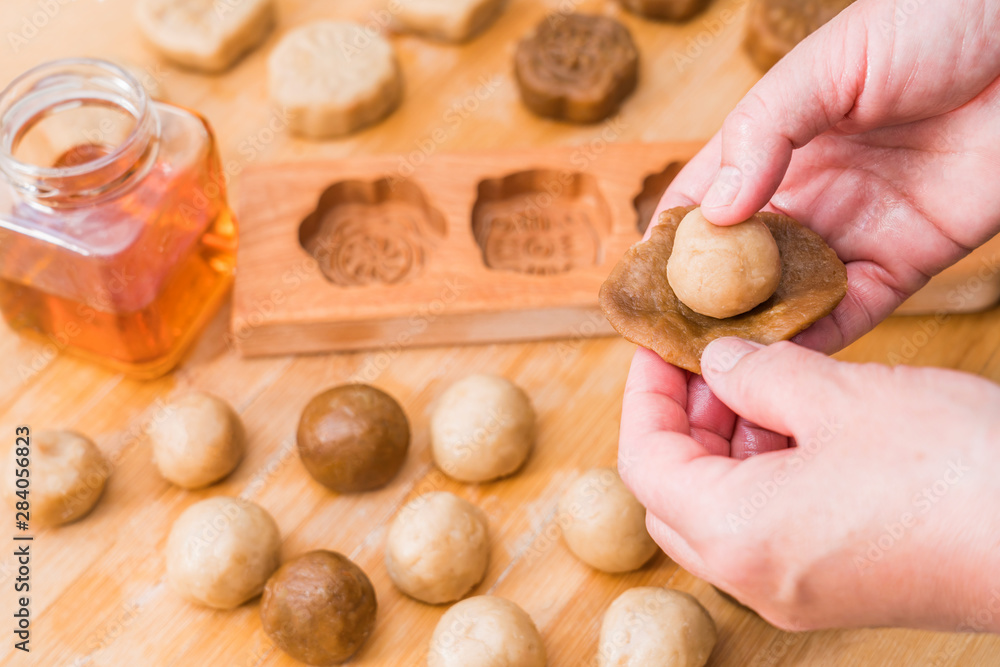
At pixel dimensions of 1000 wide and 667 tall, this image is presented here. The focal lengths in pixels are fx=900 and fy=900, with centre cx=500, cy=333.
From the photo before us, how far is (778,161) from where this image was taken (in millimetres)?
1956

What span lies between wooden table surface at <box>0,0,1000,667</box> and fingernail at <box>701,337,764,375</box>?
2.68 ft

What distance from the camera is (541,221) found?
10.1 ft

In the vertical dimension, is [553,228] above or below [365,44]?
below

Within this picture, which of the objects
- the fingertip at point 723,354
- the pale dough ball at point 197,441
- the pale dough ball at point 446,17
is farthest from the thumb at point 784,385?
the pale dough ball at point 446,17

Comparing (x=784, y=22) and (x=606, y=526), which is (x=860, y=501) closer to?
(x=606, y=526)

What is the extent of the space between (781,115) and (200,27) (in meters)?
2.30

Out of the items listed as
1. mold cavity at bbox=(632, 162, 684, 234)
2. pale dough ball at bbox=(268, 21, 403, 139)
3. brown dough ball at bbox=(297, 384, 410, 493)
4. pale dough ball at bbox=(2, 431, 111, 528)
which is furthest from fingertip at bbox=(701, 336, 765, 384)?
pale dough ball at bbox=(268, 21, 403, 139)

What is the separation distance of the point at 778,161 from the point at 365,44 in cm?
185

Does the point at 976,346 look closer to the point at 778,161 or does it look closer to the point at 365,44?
the point at 778,161

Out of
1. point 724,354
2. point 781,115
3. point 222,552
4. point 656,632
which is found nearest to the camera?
point 724,354

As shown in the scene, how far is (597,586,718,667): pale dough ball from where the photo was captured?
2.13 m

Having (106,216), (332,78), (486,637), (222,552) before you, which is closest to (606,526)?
(486,637)

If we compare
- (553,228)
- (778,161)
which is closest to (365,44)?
(553,228)

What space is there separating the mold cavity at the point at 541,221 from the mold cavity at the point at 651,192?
0.14 m
